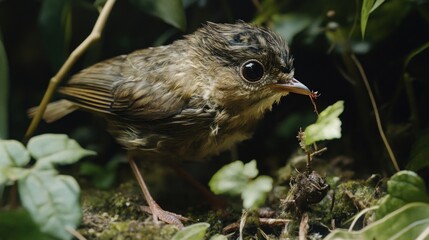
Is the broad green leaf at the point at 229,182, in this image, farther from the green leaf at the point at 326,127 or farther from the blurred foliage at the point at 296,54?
the blurred foliage at the point at 296,54

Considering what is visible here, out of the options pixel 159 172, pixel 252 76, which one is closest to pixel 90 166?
pixel 159 172

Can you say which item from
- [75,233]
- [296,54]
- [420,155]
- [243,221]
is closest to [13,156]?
[75,233]

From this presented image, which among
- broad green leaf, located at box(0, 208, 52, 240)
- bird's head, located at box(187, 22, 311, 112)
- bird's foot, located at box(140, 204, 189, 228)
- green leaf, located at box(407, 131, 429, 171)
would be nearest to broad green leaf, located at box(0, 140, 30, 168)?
broad green leaf, located at box(0, 208, 52, 240)

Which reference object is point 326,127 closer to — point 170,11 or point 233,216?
point 233,216

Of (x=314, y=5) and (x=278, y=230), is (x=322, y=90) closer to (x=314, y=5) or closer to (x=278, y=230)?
(x=314, y=5)

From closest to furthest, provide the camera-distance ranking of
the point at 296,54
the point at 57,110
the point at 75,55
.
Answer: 1. the point at 75,55
2. the point at 57,110
3. the point at 296,54

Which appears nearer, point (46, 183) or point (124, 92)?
point (46, 183)

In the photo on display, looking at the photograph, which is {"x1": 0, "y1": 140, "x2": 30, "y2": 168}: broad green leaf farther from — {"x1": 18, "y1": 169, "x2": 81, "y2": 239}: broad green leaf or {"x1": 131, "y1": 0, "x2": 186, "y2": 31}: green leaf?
{"x1": 131, "y1": 0, "x2": 186, "y2": 31}: green leaf

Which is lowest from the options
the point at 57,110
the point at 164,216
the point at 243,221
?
the point at 164,216
